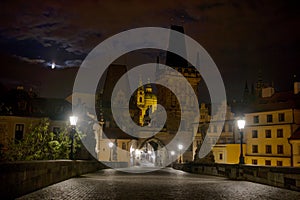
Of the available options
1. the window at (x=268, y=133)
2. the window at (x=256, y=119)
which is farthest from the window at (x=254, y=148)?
the window at (x=256, y=119)

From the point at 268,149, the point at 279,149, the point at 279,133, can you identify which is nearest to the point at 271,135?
the point at 279,133

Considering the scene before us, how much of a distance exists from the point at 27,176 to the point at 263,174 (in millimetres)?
11171

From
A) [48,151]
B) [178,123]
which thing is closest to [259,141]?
[48,151]

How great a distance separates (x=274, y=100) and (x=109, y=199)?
5521 cm

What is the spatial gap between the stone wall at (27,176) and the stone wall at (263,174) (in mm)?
9744

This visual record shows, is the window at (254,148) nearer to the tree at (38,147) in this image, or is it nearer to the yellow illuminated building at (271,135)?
the yellow illuminated building at (271,135)

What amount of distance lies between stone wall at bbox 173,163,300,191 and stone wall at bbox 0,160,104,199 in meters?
9.74

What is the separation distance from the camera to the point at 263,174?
1822 cm

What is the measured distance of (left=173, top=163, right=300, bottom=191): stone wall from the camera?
586 inches

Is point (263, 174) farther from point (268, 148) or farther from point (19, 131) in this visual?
point (268, 148)

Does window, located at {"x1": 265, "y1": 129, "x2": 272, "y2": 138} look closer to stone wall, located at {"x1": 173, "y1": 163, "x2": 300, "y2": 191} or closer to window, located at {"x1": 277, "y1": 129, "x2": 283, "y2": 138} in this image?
window, located at {"x1": 277, "y1": 129, "x2": 283, "y2": 138}

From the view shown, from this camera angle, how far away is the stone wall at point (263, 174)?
1488 centimetres

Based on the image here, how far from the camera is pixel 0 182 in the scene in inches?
395

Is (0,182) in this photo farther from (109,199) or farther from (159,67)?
(159,67)
